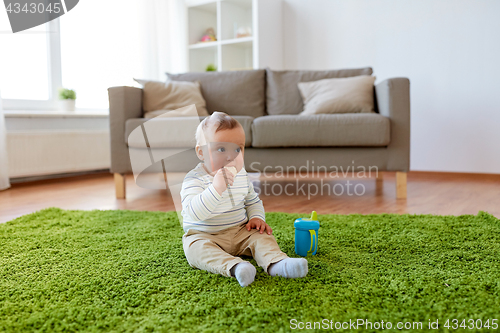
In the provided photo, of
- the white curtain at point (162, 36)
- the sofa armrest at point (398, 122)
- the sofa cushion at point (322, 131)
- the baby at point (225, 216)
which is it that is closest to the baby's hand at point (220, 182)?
the baby at point (225, 216)

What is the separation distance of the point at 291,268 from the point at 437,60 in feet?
9.27

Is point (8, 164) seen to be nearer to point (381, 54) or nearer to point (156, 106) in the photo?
point (156, 106)

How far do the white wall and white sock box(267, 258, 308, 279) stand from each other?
2.69 metres

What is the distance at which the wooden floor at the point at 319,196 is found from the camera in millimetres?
1930

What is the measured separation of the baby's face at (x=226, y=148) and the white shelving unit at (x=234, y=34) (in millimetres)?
2666

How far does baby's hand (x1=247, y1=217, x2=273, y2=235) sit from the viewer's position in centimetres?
113

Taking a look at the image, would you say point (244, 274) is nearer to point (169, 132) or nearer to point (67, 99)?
point (169, 132)

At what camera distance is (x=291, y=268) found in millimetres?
958

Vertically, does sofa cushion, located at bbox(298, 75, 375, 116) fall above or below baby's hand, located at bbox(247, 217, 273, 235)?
above

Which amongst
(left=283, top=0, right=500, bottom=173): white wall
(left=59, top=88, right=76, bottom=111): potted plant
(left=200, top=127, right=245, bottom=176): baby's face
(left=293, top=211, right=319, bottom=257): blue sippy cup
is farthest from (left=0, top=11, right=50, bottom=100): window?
(left=293, top=211, right=319, bottom=257): blue sippy cup

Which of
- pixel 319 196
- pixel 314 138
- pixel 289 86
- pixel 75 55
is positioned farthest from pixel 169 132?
pixel 75 55

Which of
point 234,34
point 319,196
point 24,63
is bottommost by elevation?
point 319,196

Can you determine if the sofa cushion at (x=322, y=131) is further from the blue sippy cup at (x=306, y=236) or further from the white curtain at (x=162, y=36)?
the white curtain at (x=162, y=36)

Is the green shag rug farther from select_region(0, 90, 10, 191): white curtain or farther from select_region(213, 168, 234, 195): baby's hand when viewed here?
select_region(0, 90, 10, 191): white curtain
